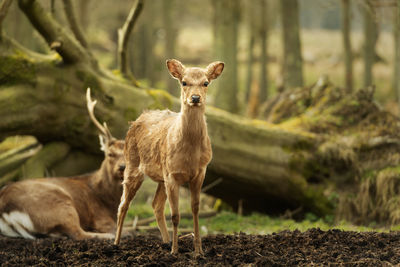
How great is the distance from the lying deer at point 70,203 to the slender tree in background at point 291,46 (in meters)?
7.94

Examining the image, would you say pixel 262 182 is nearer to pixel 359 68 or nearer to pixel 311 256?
pixel 311 256

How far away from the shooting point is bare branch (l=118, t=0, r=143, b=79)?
27.8 ft

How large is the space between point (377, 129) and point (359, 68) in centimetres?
2882

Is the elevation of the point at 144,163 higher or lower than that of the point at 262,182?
higher

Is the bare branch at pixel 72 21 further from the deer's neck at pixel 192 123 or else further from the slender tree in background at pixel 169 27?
the slender tree in background at pixel 169 27

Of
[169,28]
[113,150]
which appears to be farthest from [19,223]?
[169,28]

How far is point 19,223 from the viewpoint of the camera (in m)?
6.50

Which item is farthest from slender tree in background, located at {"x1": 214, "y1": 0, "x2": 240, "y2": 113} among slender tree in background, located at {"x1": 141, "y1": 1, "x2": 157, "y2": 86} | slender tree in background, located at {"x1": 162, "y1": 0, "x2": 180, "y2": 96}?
slender tree in background, located at {"x1": 141, "y1": 1, "x2": 157, "y2": 86}

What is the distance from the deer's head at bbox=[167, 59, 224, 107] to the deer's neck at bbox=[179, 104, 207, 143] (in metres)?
0.08

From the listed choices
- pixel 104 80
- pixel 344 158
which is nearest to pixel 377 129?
pixel 344 158

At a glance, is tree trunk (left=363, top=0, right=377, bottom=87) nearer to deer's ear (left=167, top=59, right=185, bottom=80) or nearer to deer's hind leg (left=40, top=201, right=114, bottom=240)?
deer's hind leg (left=40, top=201, right=114, bottom=240)

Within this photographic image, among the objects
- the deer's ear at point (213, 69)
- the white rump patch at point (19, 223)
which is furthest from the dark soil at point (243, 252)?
the deer's ear at point (213, 69)

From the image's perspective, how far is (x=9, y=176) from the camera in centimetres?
827

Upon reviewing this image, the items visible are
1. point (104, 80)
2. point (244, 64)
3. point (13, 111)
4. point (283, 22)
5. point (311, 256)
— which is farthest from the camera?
point (244, 64)
